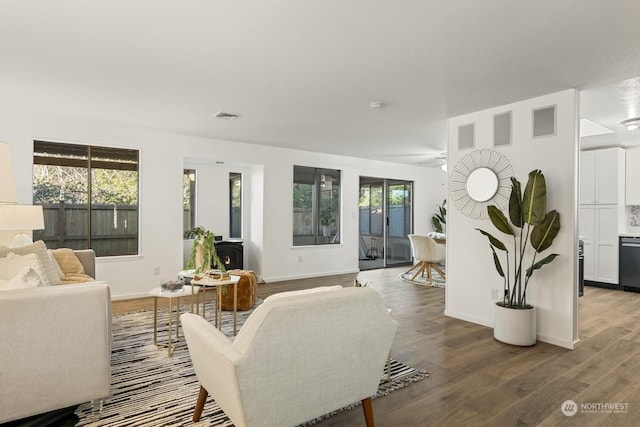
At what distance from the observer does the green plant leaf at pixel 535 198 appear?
10.9 feet

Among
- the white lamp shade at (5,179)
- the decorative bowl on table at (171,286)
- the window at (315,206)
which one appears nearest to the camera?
the white lamp shade at (5,179)

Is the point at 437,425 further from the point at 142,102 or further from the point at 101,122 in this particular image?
the point at 101,122

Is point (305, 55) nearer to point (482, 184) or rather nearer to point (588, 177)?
point (482, 184)

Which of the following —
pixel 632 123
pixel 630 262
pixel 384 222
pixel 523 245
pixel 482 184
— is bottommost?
pixel 630 262

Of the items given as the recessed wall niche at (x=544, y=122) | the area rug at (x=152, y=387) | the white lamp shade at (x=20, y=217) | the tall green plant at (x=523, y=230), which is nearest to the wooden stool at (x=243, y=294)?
the area rug at (x=152, y=387)

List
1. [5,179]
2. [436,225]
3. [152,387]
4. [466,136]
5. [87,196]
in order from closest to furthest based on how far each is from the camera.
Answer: [5,179] → [152,387] → [466,136] → [87,196] → [436,225]

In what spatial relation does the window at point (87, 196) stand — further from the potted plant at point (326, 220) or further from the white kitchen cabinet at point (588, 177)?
the white kitchen cabinet at point (588, 177)

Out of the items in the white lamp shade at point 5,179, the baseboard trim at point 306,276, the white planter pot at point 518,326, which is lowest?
the baseboard trim at point 306,276

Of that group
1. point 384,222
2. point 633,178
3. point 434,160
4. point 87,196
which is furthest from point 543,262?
point 87,196

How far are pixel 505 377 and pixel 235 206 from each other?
5482 mm

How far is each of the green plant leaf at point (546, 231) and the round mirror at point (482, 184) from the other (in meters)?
0.67

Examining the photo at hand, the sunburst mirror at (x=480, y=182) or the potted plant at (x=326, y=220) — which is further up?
the sunburst mirror at (x=480, y=182)

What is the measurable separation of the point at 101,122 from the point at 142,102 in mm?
1374

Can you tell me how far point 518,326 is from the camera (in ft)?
11.1
